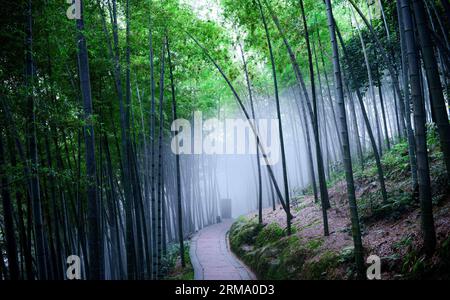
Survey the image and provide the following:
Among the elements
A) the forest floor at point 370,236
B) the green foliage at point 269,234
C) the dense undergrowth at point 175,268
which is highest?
the forest floor at point 370,236

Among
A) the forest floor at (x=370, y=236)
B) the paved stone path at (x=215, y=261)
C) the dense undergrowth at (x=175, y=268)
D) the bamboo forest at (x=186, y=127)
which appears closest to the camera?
the forest floor at (x=370, y=236)

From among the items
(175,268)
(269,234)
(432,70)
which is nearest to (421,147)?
(432,70)

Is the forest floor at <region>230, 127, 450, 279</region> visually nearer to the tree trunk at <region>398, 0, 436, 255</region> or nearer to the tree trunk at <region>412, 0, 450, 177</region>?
the tree trunk at <region>398, 0, 436, 255</region>

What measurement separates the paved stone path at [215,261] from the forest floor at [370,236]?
0.91 feet

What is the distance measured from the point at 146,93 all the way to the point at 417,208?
6.28 meters

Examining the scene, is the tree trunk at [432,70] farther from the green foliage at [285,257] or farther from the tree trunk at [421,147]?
the green foliage at [285,257]

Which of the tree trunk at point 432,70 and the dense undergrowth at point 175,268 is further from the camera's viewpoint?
the dense undergrowth at point 175,268

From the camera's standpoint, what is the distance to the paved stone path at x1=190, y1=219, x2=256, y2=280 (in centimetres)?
624

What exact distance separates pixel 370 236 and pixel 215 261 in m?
4.01

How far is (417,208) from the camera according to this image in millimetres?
4688

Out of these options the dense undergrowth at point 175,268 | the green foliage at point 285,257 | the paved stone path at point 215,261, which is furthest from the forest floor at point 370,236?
the dense undergrowth at point 175,268

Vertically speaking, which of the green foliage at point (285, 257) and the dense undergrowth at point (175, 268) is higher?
the green foliage at point (285, 257)

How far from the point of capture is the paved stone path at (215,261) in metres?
6.24
